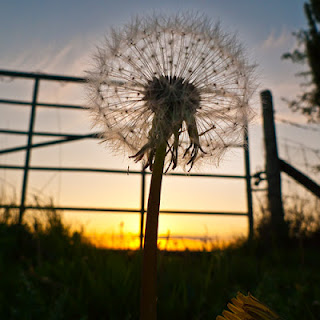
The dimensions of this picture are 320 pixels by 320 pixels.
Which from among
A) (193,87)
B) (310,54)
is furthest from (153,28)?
(310,54)

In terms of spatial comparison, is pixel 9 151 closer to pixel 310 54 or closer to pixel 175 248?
pixel 175 248

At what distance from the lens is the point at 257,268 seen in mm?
2035

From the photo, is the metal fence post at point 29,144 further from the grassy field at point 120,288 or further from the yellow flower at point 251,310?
the yellow flower at point 251,310

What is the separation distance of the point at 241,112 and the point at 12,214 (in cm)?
231

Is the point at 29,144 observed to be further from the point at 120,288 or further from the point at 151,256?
the point at 151,256

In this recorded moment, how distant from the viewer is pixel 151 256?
Answer: 1.73 ft

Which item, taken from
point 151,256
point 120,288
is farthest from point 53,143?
point 151,256

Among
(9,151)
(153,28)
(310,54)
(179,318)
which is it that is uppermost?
(310,54)

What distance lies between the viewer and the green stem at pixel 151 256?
51 cm

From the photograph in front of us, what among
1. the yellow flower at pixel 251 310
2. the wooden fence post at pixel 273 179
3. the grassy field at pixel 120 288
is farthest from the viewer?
the wooden fence post at pixel 273 179

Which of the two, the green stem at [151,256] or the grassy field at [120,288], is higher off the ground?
the green stem at [151,256]

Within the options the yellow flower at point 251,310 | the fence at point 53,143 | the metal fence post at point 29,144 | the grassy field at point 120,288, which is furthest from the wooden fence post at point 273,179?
the yellow flower at point 251,310

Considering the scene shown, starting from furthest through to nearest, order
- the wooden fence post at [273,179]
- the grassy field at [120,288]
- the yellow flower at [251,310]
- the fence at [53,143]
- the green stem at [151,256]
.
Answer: the fence at [53,143] → the wooden fence post at [273,179] → the grassy field at [120,288] → the green stem at [151,256] → the yellow flower at [251,310]

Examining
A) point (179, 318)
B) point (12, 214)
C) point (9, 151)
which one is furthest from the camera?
point (9, 151)
